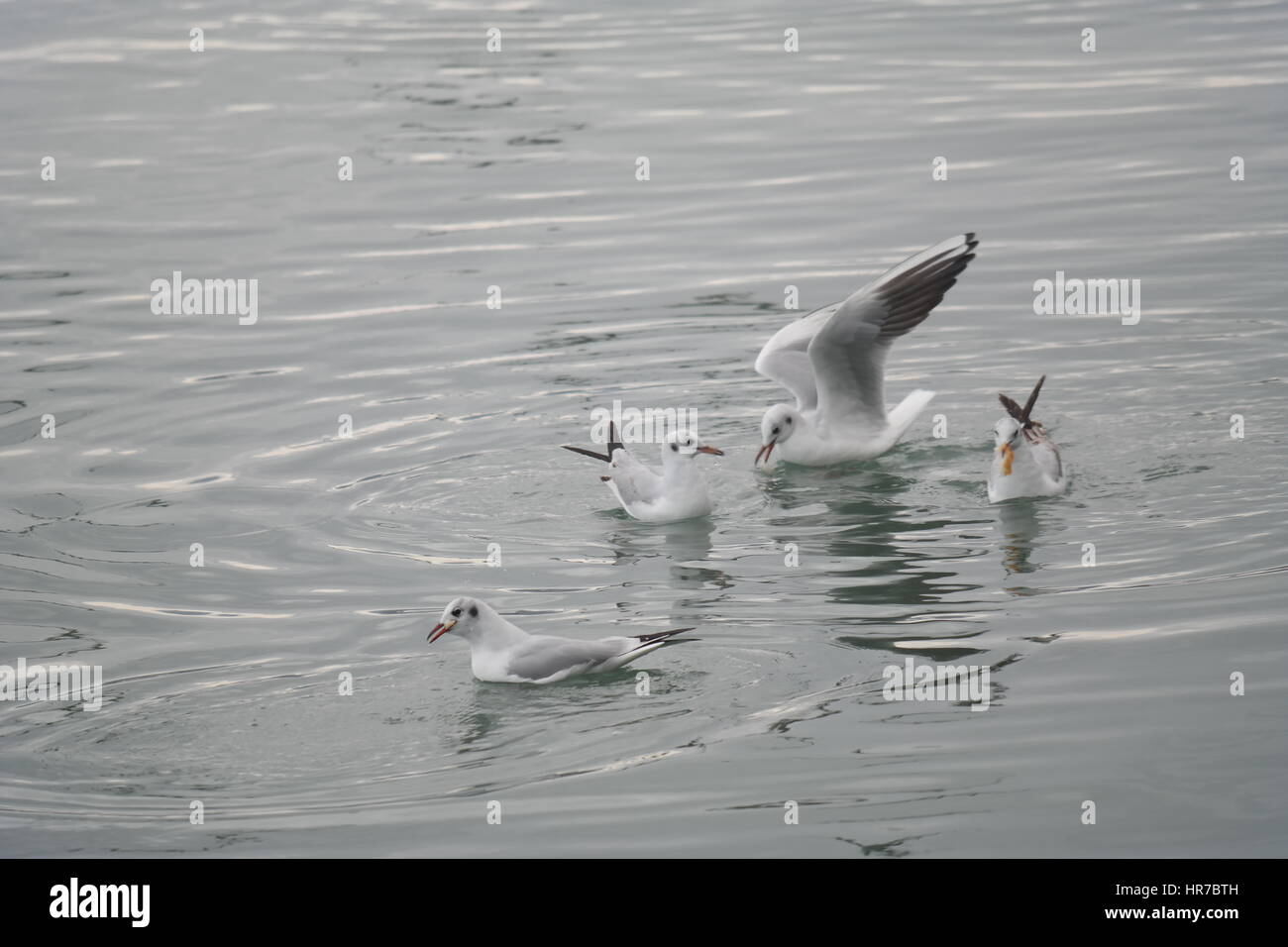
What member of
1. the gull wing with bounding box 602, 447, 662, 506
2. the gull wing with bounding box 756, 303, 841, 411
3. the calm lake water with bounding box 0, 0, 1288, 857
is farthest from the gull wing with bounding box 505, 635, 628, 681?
the gull wing with bounding box 756, 303, 841, 411

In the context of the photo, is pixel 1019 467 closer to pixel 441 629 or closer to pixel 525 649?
pixel 525 649

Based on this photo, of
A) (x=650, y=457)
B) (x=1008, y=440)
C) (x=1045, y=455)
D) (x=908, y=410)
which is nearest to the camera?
(x=1008, y=440)

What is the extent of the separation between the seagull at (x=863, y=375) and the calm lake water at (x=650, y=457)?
264 millimetres

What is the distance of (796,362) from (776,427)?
1.17 metres

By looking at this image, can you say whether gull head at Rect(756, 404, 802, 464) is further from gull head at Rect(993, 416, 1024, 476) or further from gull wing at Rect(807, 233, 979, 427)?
gull head at Rect(993, 416, 1024, 476)

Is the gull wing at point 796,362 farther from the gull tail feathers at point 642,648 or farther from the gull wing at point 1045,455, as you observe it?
the gull tail feathers at point 642,648

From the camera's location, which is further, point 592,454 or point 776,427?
point 776,427

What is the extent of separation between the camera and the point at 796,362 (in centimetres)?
1402

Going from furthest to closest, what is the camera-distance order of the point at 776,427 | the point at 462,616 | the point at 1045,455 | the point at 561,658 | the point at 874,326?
the point at 776,427 → the point at 874,326 → the point at 1045,455 → the point at 462,616 → the point at 561,658

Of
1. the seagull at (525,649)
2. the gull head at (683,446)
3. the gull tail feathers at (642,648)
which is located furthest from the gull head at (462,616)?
the gull head at (683,446)

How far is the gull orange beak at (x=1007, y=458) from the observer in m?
11.5

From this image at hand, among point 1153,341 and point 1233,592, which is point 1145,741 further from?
point 1153,341

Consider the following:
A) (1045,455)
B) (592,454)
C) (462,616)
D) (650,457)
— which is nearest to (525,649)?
(462,616)

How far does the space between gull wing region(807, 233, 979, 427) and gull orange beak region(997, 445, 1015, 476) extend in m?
1.55
